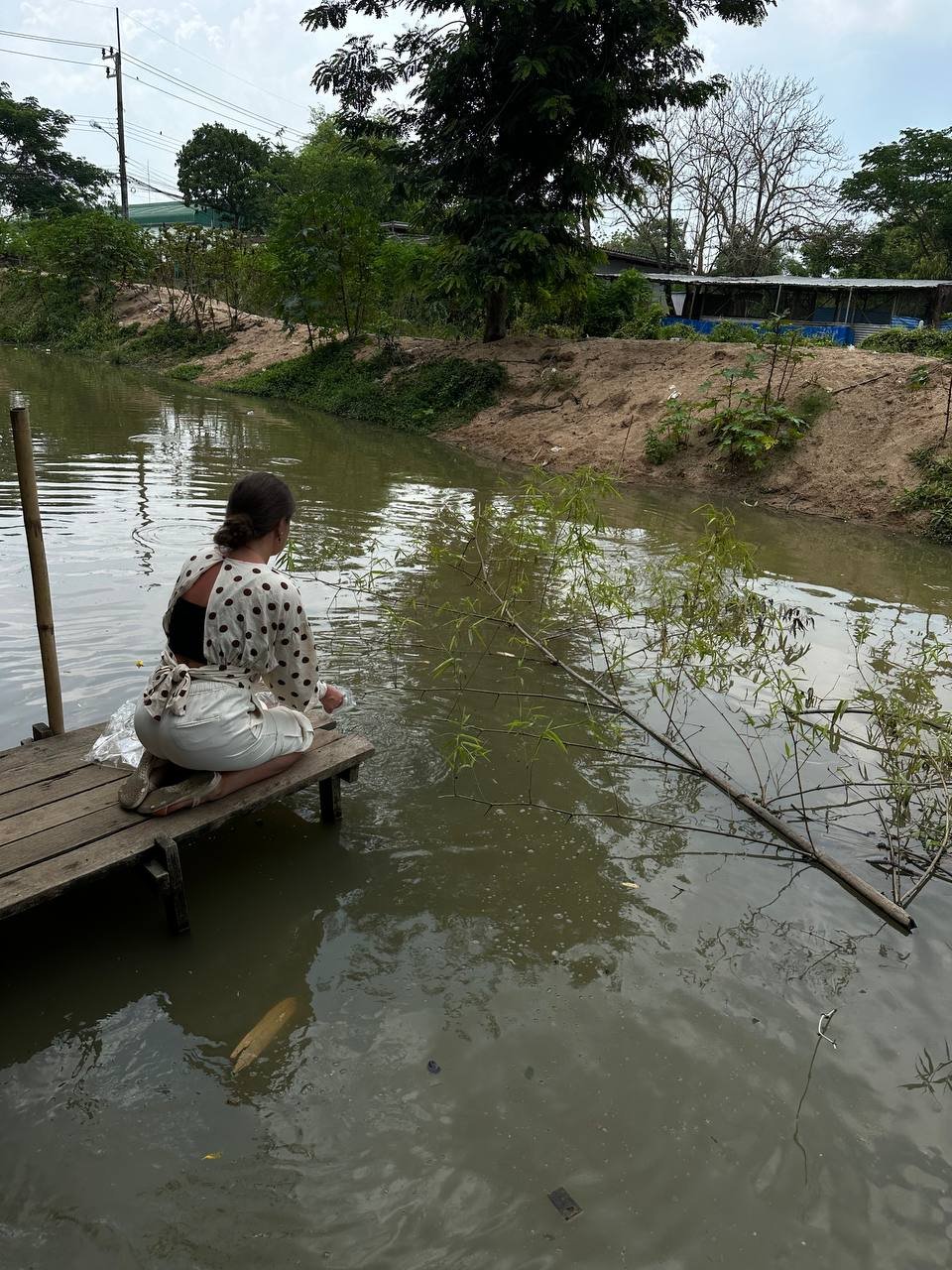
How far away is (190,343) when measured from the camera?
945 inches

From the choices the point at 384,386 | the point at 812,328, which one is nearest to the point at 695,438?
the point at 384,386

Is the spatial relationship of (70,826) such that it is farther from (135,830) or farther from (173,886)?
(173,886)

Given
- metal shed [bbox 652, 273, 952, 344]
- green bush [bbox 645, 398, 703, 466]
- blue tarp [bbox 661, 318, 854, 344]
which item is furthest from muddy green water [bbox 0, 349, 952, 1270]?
metal shed [bbox 652, 273, 952, 344]

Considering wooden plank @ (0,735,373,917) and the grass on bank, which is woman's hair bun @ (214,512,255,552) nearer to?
wooden plank @ (0,735,373,917)

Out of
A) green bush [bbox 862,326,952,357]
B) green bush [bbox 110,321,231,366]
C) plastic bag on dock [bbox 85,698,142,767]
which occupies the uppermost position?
green bush [bbox 862,326,952,357]

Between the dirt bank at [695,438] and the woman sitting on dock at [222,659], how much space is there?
9230 millimetres

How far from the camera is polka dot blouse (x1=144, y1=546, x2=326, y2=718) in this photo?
2.74 m

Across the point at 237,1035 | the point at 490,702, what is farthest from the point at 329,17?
the point at 237,1035

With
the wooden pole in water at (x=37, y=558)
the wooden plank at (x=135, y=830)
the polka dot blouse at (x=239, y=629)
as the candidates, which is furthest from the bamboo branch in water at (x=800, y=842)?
the wooden pole in water at (x=37, y=558)

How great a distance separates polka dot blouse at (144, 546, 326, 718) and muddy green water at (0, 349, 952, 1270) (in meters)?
0.77

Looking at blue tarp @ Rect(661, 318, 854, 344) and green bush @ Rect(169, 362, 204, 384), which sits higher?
blue tarp @ Rect(661, 318, 854, 344)

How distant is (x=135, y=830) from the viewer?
8.70 feet

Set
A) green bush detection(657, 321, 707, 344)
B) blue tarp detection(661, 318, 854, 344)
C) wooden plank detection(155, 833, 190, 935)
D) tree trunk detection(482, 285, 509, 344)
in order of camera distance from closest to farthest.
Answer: wooden plank detection(155, 833, 190, 935), green bush detection(657, 321, 707, 344), tree trunk detection(482, 285, 509, 344), blue tarp detection(661, 318, 854, 344)

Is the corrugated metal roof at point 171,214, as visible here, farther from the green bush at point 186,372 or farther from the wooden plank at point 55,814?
the wooden plank at point 55,814
